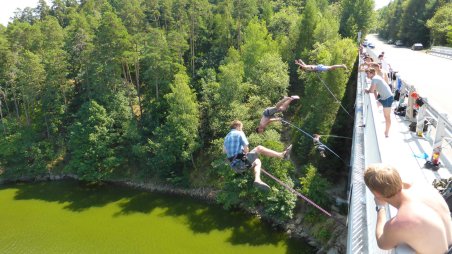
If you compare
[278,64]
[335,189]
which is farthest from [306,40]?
[335,189]

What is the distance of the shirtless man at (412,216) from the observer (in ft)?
10.1

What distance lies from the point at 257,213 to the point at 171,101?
12.6m

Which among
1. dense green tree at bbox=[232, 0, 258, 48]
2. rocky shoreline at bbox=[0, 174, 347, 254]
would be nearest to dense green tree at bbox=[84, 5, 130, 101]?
rocky shoreline at bbox=[0, 174, 347, 254]

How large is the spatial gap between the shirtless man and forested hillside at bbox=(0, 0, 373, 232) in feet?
60.4

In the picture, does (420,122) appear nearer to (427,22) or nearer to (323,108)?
(323,108)

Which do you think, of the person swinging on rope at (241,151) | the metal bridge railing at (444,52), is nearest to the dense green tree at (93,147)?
the person swinging on rope at (241,151)

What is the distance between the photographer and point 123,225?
2416cm

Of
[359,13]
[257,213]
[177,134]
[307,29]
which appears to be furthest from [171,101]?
[359,13]

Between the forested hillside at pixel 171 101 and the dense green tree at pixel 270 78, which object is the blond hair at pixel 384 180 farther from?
the dense green tree at pixel 270 78

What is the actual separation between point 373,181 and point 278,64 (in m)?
28.8

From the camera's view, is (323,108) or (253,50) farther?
(253,50)

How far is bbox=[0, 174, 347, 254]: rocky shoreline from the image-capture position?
63.0 feet

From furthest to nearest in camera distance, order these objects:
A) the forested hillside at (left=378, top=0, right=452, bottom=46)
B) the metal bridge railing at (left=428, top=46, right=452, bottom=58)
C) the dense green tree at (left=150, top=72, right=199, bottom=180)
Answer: the forested hillside at (left=378, top=0, right=452, bottom=46) → the dense green tree at (left=150, top=72, right=199, bottom=180) → the metal bridge railing at (left=428, top=46, right=452, bottom=58)

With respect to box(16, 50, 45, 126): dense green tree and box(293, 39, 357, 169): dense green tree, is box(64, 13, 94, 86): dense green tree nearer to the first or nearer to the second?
box(16, 50, 45, 126): dense green tree
